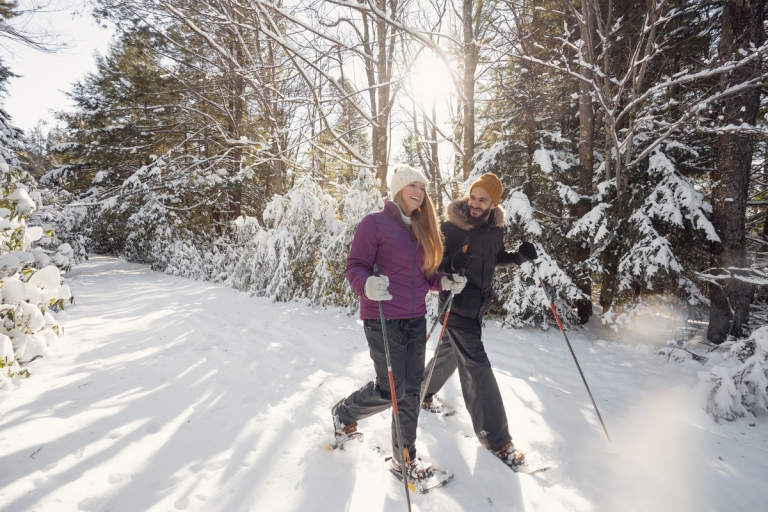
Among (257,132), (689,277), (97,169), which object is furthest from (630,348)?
(97,169)

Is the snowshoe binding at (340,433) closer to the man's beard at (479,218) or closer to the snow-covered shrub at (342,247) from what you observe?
the man's beard at (479,218)

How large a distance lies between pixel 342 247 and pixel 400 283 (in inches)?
182

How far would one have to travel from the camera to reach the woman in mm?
2088

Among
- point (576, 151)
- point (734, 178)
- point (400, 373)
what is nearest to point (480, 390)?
point (400, 373)

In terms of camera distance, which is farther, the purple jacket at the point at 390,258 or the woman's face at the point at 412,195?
the woman's face at the point at 412,195

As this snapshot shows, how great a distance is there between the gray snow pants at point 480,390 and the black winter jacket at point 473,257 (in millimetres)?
110

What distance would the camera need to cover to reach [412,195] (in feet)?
7.20

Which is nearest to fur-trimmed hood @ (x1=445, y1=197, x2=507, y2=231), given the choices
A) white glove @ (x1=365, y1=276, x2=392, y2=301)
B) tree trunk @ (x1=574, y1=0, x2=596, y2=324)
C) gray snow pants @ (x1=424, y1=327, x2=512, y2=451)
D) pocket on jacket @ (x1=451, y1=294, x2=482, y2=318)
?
pocket on jacket @ (x1=451, y1=294, x2=482, y2=318)

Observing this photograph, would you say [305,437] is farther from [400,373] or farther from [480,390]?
[480,390]

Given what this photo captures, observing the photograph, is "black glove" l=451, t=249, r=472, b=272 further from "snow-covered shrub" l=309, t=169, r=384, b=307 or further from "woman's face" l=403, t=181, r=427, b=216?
"snow-covered shrub" l=309, t=169, r=384, b=307

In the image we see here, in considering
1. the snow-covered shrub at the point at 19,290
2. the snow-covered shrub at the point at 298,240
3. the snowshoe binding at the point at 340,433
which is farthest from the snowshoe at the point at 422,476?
the snow-covered shrub at the point at 298,240

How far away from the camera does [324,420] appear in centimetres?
273

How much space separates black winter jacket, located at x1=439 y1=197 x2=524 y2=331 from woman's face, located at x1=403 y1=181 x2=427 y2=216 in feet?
1.83

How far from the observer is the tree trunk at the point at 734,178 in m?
4.44
